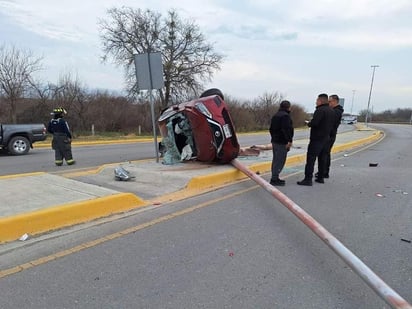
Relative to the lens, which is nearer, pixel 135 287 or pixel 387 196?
pixel 135 287

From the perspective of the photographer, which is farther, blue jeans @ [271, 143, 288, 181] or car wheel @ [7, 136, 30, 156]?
car wheel @ [7, 136, 30, 156]

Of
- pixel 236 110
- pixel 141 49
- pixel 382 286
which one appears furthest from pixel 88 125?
pixel 382 286

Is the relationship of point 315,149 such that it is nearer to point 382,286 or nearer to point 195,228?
point 195,228

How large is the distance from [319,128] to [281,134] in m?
0.90

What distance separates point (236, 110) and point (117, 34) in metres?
19.9

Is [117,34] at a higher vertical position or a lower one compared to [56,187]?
higher

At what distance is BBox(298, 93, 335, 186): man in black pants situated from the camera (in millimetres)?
7887

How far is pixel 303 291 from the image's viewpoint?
331 centimetres

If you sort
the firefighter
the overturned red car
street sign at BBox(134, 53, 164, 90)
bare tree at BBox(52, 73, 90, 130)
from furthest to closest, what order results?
1. bare tree at BBox(52, 73, 90, 130)
2. the firefighter
3. street sign at BBox(134, 53, 164, 90)
4. the overturned red car

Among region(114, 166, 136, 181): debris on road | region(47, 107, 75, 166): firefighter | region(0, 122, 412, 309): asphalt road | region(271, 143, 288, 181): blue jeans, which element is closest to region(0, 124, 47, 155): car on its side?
region(47, 107, 75, 166): firefighter

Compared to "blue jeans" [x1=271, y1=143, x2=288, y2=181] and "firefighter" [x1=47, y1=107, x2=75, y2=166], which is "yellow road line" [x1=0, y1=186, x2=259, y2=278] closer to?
"blue jeans" [x1=271, y1=143, x2=288, y2=181]

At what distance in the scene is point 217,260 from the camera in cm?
392

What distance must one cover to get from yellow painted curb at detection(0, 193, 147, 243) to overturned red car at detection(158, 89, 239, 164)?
3.08 metres

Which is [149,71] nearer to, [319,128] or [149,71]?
[149,71]
